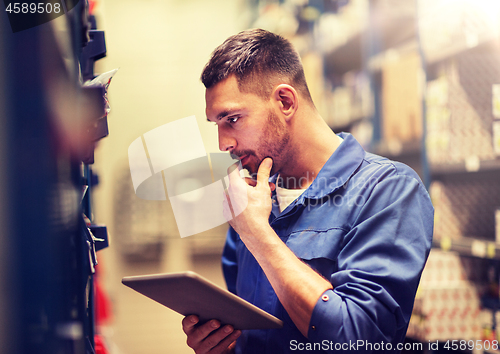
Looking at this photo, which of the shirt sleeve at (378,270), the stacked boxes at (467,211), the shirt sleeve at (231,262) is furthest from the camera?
the stacked boxes at (467,211)

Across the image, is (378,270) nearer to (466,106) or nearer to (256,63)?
(256,63)

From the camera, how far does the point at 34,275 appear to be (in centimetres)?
37

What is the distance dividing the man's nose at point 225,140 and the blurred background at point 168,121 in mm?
25

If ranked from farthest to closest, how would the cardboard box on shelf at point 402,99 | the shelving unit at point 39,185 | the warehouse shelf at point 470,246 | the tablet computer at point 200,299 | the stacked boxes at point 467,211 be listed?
1. the cardboard box on shelf at point 402,99
2. the stacked boxes at point 467,211
3. the warehouse shelf at point 470,246
4. the tablet computer at point 200,299
5. the shelving unit at point 39,185

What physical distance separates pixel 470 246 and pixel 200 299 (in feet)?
5.49

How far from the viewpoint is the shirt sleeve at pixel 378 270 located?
78cm

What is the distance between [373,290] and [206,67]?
0.68m

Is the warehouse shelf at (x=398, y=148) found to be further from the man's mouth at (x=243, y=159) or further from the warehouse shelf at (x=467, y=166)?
the man's mouth at (x=243, y=159)

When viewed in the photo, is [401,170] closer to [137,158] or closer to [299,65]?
[299,65]

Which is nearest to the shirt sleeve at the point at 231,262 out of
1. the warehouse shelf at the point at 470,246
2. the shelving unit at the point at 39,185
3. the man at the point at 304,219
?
the man at the point at 304,219

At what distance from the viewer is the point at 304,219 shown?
0.99m

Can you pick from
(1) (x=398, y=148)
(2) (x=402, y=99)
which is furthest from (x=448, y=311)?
(2) (x=402, y=99)

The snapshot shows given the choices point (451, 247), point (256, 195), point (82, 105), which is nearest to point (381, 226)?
point (256, 195)

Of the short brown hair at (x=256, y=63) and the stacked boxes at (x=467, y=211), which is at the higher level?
the short brown hair at (x=256, y=63)
